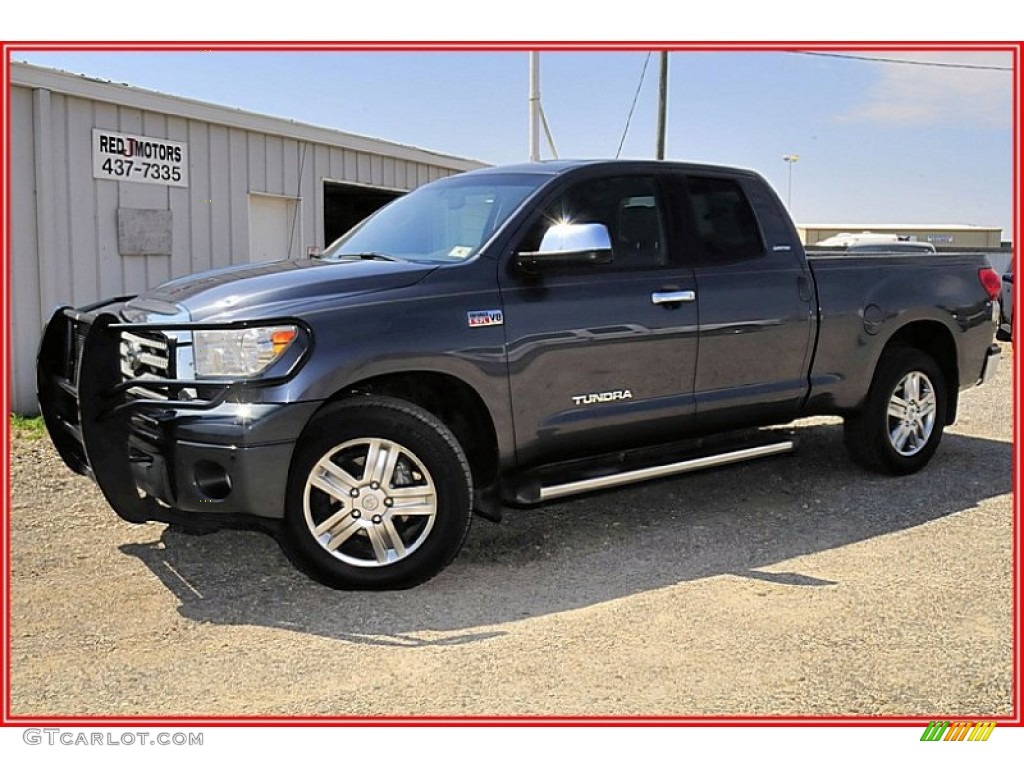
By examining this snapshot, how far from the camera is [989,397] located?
10531 millimetres

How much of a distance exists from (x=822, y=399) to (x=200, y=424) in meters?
3.79

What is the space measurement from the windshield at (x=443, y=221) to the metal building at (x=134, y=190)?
14.6 feet

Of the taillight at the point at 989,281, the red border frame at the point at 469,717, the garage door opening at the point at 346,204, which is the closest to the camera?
the red border frame at the point at 469,717

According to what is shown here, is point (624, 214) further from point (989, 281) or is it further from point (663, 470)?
point (989, 281)

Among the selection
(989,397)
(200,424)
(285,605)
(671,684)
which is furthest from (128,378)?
(989,397)

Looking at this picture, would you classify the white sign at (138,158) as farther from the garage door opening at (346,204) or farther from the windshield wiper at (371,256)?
the windshield wiper at (371,256)

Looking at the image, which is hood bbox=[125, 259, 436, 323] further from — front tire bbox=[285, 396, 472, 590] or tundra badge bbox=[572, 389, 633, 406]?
tundra badge bbox=[572, 389, 633, 406]

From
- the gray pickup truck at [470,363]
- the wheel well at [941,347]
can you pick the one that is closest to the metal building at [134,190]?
the gray pickup truck at [470,363]

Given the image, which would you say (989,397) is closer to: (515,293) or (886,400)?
(886,400)

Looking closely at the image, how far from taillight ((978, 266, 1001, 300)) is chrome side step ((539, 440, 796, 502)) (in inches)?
Result: 91.0

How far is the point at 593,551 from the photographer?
5.37 m

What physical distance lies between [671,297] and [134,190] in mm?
6347

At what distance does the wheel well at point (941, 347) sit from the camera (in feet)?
23.3

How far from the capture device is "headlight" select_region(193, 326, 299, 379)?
14.4ft
